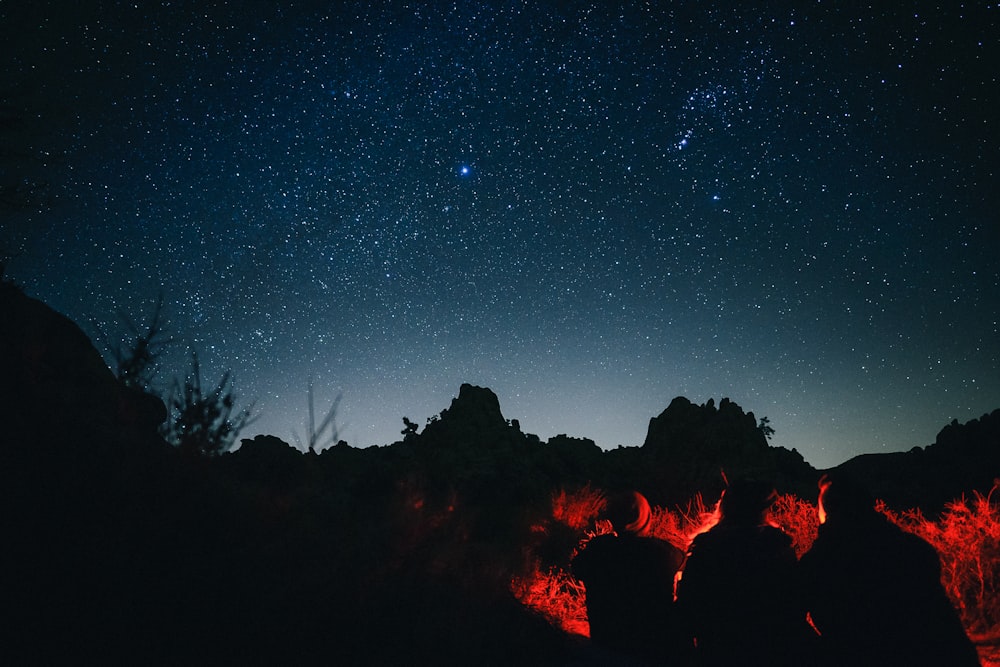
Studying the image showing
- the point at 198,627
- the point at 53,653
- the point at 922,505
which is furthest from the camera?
the point at 922,505

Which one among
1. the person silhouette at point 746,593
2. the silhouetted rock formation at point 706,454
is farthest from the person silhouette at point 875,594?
the silhouetted rock formation at point 706,454

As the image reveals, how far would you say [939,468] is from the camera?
2675cm

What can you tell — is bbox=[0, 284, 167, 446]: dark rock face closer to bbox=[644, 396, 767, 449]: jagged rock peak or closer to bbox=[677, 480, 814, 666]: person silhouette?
bbox=[677, 480, 814, 666]: person silhouette

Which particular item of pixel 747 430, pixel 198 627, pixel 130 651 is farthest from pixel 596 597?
pixel 747 430

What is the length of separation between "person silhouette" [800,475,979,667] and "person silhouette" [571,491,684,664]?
93cm

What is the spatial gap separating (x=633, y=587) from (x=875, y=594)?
1391 millimetres

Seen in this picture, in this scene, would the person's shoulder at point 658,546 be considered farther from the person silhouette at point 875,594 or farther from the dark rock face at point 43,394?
the dark rock face at point 43,394

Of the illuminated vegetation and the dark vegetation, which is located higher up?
the dark vegetation

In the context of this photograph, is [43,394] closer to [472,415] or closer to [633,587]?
[633,587]

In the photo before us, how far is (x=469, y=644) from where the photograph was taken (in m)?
3.52

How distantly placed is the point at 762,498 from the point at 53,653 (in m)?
3.69

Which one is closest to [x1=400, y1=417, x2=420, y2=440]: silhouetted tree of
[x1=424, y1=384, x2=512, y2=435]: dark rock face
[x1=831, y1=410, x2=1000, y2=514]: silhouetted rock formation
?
[x1=424, y1=384, x2=512, y2=435]: dark rock face

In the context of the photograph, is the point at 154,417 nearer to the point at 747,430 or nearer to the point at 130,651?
the point at 130,651

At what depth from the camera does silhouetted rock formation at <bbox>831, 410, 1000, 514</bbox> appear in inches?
931
